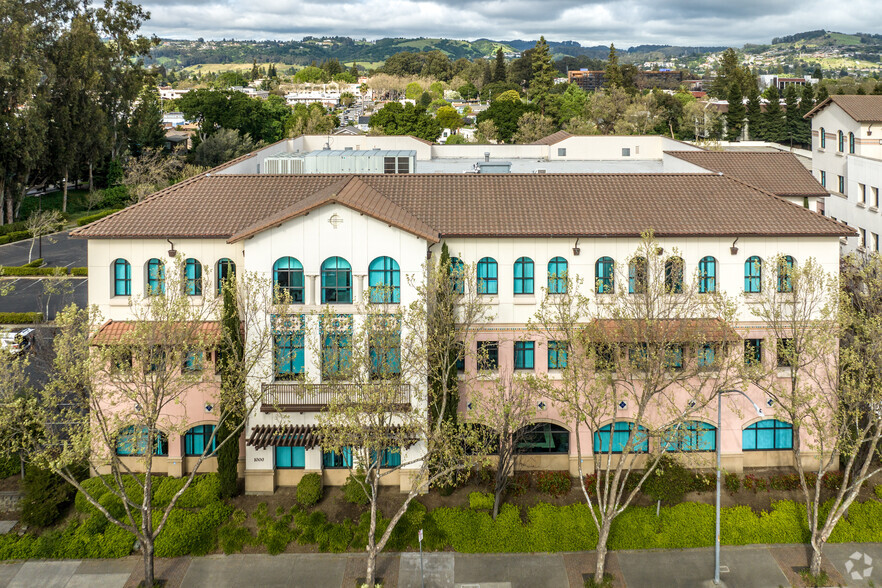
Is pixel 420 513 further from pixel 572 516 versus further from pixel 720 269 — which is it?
pixel 720 269

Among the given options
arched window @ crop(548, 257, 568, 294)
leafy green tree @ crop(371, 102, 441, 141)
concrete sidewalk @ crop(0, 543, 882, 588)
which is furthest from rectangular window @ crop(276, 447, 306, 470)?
leafy green tree @ crop(371, 102, 441, 141)

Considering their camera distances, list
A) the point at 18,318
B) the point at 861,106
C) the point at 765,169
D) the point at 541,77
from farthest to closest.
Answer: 1. the point at 541,77
2. the point at 861,106
3. the point at 18,318
4. the point at 765,169

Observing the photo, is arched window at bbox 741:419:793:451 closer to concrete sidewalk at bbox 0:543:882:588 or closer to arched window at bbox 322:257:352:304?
concrete sidewalk at bbox 0:543:882:588

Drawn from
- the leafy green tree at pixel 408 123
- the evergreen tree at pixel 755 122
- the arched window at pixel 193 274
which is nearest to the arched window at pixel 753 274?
the arched window at pixel 193 274

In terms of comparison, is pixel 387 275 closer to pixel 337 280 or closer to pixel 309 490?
pixel 337 280

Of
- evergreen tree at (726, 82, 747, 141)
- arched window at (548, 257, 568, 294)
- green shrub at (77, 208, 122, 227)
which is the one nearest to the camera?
arched window at (548, 257, 568, 294)

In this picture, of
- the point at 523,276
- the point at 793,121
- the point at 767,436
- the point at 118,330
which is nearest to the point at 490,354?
the point at 523,276
